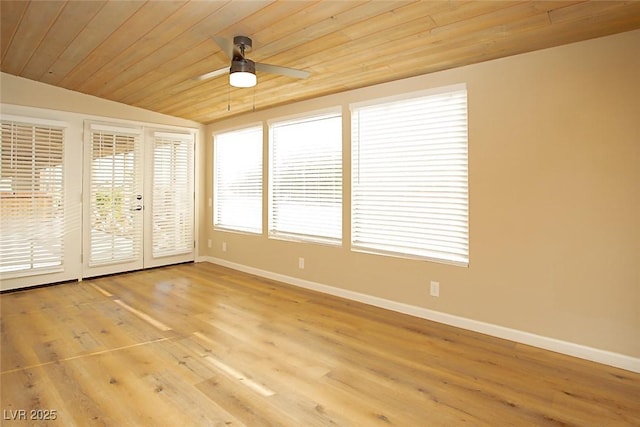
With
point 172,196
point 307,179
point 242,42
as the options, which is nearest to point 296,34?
point 242,42

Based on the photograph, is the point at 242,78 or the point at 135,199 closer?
the point at 242,78

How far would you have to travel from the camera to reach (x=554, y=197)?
9.13 feet

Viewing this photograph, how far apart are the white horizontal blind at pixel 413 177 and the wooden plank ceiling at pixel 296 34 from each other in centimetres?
38

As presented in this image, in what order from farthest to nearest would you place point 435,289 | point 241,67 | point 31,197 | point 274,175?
point 274,175 < point 31,197 < point 435,289 < point 241,67

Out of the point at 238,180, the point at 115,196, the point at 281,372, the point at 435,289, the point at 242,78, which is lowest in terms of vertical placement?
the point at 281,372

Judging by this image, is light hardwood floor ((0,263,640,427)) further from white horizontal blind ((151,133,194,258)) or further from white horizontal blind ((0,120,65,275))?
white horizontal blind ((151,133,194,258))

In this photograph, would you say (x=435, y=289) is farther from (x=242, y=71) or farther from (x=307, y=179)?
(x=242, y=71)

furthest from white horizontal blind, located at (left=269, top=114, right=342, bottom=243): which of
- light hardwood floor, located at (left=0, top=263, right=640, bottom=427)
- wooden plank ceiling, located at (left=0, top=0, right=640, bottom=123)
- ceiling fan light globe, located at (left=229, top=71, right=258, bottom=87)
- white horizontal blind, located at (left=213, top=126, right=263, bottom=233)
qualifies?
ceiling fan light globe, located at (left=229, top=71, right=258, bottom=87)

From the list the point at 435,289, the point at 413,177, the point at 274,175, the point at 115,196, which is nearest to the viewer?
the point at 435,289

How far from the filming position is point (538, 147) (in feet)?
9.34

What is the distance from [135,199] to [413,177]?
4166 mm

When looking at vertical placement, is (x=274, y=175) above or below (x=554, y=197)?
above

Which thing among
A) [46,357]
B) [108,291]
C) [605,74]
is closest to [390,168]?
[605,74]

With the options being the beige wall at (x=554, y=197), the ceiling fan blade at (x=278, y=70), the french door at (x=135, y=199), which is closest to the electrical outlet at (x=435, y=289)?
the beige wall at (x=554, y=197)
